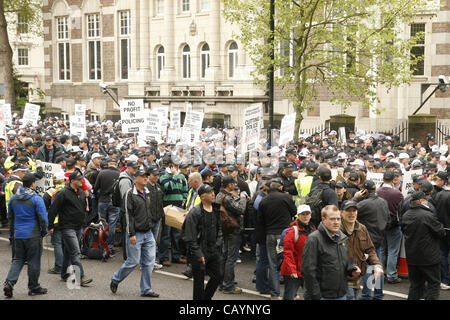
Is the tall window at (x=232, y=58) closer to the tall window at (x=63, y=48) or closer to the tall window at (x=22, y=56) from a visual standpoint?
the tall window at (x=63, y=48)

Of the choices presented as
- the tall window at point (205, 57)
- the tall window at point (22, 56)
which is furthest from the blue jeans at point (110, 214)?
the tall window at point (22, 56)

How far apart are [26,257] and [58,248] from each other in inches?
53.8

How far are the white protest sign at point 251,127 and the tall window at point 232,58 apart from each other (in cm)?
2074

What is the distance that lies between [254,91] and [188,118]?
634 inches

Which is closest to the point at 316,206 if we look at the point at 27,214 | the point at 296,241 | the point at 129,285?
the point at 296,241

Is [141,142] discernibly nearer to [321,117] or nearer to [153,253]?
[153,253]

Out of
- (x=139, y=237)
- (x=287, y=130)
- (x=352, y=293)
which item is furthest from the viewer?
(x=287, y=130)

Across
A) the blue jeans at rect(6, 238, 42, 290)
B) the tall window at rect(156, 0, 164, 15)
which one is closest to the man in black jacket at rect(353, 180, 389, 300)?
the blue jeans at rect(6, 238, 42, 290)

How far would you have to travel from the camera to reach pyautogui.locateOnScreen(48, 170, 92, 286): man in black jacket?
9.80 meters

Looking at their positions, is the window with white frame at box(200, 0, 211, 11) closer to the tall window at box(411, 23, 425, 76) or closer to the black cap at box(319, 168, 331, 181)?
the tall window at box(411, 23, 425, 76)

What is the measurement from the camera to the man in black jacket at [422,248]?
332 inches

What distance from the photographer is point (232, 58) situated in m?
34.5

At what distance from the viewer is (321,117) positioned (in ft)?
104

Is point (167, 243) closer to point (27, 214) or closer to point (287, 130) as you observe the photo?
point (27, 214)
